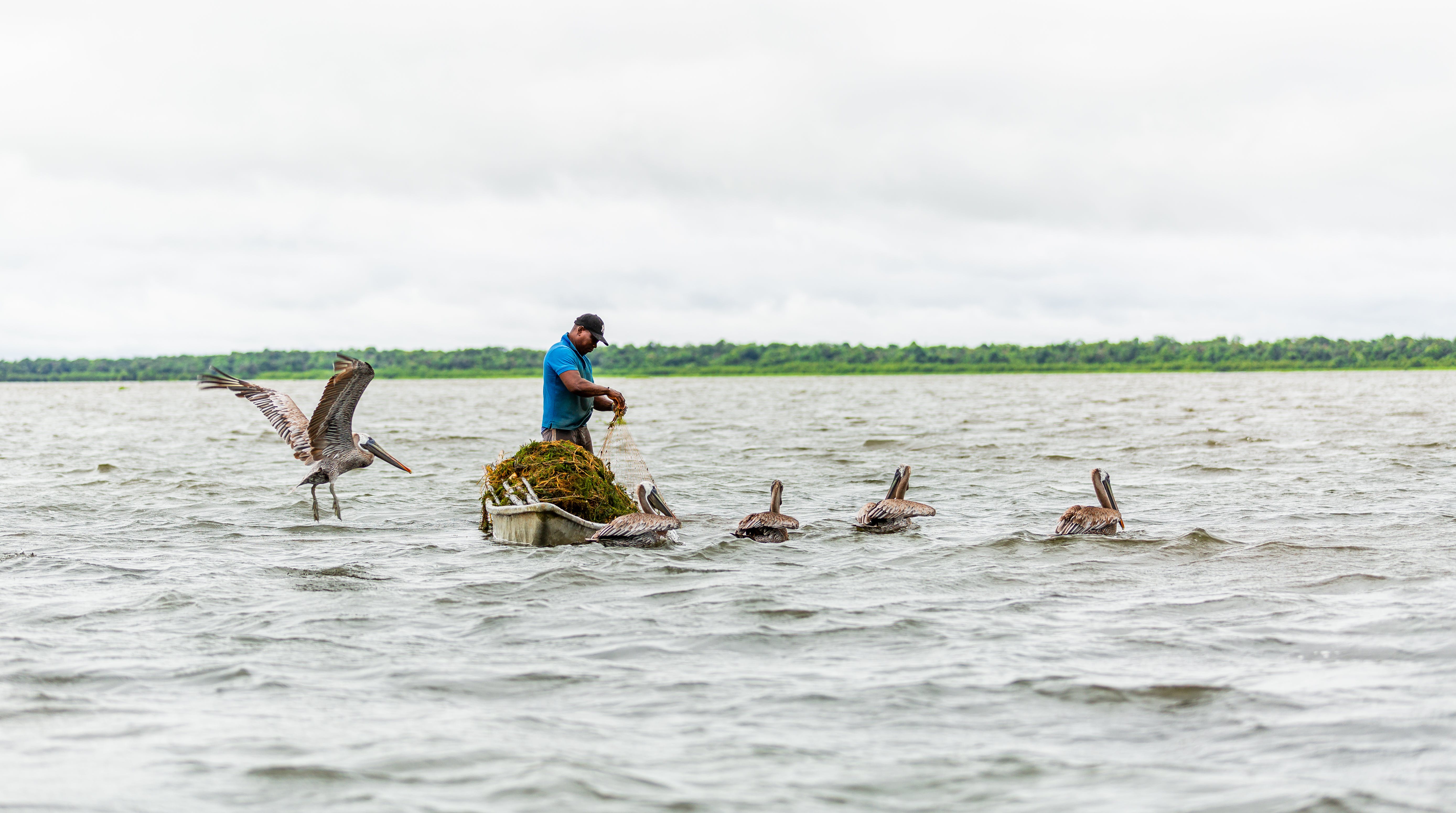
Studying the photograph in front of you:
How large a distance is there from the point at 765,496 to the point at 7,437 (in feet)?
107

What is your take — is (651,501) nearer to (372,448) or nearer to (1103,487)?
(372,448)

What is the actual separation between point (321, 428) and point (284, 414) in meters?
0.64

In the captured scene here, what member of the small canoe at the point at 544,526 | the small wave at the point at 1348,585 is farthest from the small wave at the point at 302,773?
the small wave at the point at 1348,585

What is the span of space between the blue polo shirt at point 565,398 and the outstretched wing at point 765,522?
7.37 ft

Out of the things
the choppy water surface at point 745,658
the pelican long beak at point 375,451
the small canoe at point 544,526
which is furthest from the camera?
the pelican long beak at point 375,451

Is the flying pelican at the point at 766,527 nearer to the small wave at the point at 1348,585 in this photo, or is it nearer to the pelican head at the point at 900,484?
the pelican head at the point at 900,484

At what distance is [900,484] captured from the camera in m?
15.8

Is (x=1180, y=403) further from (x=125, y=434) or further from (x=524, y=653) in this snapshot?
(x=524, y=653)

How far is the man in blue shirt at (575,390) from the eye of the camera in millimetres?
12836

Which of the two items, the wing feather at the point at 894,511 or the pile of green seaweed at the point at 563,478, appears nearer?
the pile of green seaweed at the point at 563,478

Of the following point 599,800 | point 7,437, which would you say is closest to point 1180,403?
point 7,437

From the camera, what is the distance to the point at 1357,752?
598cm

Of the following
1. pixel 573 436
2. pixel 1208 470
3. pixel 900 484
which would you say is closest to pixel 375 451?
pixel 573 436

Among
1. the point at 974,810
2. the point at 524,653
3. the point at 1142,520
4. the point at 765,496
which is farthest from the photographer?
the point at 765,496
